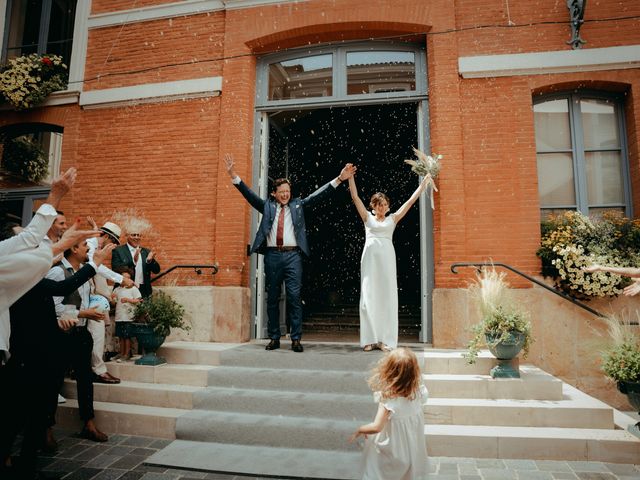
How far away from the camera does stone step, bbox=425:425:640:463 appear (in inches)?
153

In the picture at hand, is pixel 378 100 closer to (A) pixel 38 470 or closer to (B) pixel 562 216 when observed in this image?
(B) pixel 562 216

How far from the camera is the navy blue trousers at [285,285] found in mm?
5684

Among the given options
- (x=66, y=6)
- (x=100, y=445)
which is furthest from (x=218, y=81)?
(x=100, y=445)

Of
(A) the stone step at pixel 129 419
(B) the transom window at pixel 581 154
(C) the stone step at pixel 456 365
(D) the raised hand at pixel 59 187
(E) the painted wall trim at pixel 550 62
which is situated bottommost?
(A) the stone step at pixel 129 419

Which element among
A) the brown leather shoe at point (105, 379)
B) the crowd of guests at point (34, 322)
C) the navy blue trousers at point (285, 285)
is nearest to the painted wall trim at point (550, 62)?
the navy blue trousers at point (285, 285)

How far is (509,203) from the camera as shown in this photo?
6355 millimetres

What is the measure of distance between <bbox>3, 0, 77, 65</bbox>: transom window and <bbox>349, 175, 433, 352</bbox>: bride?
7136 millimetres

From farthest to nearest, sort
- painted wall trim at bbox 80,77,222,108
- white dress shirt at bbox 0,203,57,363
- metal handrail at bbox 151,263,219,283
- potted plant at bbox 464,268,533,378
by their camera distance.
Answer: painted wall trim at bbox 80,77,222,108
metal handrail at bbox 151,263,219,283
potted plant at bbox 464,268,533,378
white dress shirt at bbox 0,203,57,363

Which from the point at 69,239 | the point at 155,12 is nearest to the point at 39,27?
the point at 155,12

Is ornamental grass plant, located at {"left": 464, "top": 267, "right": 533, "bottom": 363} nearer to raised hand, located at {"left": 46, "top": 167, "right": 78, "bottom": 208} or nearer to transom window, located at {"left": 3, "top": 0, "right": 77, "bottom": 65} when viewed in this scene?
raised hand, located at {"left": 46, "top": 167, "right": 78, "bottom": 208}

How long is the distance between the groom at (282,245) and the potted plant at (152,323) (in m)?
1.24

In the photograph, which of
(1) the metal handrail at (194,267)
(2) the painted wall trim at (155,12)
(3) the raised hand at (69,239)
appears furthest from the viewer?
(2) the painted wall trim at (155,12)

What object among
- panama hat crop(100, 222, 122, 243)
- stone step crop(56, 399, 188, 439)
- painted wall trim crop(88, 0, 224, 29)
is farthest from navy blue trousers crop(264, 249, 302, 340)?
painted wall trim crop(88, 0, 224, 29)

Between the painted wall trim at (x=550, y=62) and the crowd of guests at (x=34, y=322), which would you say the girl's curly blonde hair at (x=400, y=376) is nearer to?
the crowd of guests at (x=34, y=322)
